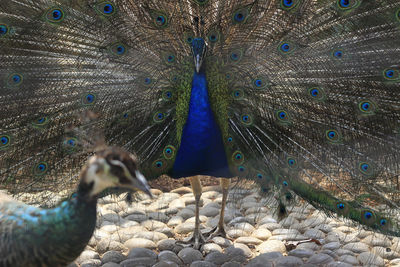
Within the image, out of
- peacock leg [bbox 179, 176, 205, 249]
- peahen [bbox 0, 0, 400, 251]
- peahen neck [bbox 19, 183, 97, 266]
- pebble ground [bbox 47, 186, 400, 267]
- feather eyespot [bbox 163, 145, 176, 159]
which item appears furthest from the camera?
peacock leg [bbox 179, 176, 205, 249]

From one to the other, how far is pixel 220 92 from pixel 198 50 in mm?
365

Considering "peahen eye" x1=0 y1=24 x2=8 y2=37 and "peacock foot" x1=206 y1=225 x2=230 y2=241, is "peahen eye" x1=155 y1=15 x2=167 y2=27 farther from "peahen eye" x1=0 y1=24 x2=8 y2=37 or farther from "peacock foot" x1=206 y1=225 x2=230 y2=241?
"peacock foot" x1=206 y1=225 x2=230 y2=241

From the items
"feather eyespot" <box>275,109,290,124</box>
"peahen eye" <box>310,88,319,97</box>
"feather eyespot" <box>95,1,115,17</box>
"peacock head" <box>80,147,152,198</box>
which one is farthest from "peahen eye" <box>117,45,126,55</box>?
"peacock head" <box>80,147,152,198</box>

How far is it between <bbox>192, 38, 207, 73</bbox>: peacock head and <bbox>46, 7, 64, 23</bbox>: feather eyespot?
0.81m

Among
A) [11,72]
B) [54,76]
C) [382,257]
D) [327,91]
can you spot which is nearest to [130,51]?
[54,76]

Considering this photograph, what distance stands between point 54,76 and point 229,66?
1.07 metres

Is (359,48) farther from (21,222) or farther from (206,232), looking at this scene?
(21,222)

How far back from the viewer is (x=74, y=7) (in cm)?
292

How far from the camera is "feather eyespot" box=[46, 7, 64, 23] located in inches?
114

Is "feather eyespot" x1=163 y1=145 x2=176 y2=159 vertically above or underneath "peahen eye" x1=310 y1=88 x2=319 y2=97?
underneath

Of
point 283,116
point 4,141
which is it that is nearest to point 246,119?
point 283,116

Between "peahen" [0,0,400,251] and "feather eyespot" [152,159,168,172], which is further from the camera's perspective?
"feather eyespot" [152,159,168,172]

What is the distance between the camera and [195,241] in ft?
11.6

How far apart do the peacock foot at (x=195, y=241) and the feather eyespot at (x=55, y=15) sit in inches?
68.1
